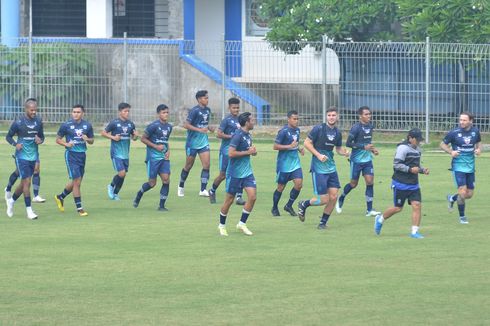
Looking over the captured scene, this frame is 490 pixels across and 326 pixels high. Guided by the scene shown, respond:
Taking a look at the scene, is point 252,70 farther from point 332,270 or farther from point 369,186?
point 332,270

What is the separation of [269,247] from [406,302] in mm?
4203

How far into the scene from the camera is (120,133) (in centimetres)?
2389

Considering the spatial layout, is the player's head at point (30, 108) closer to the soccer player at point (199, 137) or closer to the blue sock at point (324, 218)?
the soccer player at point (199, 137)

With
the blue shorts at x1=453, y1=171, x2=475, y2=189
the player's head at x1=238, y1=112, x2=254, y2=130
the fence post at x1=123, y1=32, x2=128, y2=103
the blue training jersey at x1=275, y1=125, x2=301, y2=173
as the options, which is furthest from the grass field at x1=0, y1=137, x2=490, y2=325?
the fence post at x1=123, y1=32, x2=128, y2=103

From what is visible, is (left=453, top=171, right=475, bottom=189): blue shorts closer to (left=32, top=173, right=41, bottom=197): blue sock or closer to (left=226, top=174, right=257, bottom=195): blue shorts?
(left=226, top=174, right=257, bottom=195): blue shorts

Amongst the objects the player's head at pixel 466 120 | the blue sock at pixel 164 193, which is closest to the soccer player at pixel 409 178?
the player's head at pixel 466 120

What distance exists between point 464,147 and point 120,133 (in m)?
6.72

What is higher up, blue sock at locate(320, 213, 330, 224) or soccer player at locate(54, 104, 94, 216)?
soccer player at locate(54, 104, 94, 216)

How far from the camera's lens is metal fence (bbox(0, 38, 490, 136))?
33.8m

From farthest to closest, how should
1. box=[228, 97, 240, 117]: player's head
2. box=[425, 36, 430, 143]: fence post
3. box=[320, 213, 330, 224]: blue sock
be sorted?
box=[425, 36, 430, 143]: fence post → box=[228, 97, 240, 117]: player's head → box=[320, 213, 330, 224]: blue sock

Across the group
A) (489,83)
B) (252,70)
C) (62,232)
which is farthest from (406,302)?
(252,70)

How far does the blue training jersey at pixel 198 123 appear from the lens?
2427cm

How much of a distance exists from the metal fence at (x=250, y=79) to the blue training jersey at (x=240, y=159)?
14.7 m

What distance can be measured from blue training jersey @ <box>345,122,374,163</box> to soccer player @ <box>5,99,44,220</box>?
535 cm
